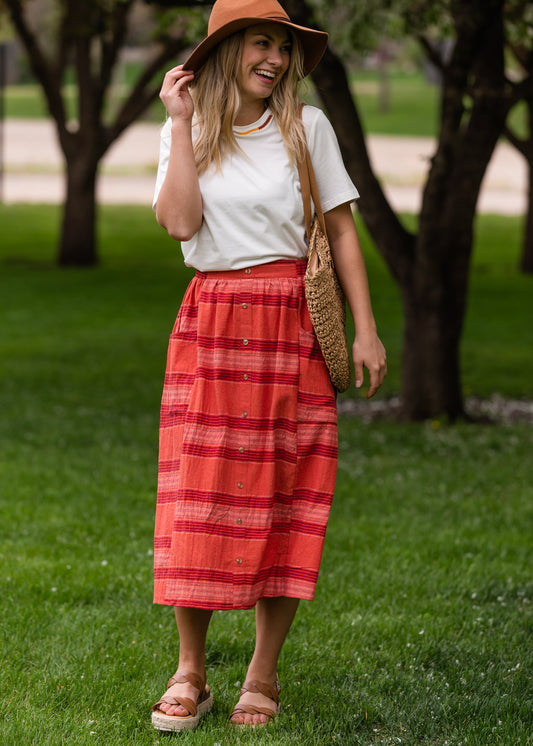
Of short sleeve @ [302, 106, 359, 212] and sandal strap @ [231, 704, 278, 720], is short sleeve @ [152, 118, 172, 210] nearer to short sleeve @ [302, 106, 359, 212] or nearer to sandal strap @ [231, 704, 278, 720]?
short sleeve @ [302, 106, 359, 212]

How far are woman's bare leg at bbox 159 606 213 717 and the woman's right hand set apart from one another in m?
1.51

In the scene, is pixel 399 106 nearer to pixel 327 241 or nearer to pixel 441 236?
pixel 441 236

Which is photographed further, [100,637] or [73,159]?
[73,159]

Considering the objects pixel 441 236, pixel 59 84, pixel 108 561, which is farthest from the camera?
pixel 59 84

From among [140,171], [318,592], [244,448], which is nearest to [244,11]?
[244,448]

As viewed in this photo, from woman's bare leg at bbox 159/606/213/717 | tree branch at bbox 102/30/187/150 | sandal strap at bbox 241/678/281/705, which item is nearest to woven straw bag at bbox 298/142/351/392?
woman's bare leg at bbox 159/606/213/717

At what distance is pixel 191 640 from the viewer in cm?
364

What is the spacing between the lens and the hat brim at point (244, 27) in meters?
3.40

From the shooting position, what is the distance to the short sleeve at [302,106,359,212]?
11.5ft

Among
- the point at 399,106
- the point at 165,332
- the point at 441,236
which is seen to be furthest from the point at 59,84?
the point at 399,106

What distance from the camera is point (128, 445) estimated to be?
26.8ft

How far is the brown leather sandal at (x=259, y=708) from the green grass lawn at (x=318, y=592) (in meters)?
0.05

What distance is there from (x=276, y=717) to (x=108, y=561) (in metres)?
1.90

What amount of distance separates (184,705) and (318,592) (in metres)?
1.53
